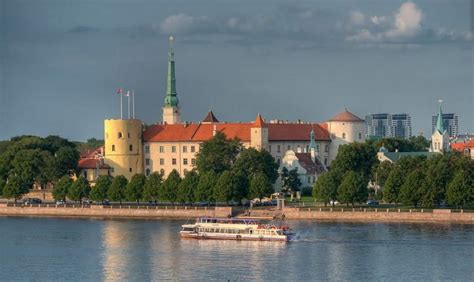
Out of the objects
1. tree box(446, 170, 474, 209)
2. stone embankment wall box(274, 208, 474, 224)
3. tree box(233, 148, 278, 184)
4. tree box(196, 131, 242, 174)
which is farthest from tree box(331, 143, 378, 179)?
tree box(446, 170, 474, 209)

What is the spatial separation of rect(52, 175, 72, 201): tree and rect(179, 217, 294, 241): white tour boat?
24651 mm

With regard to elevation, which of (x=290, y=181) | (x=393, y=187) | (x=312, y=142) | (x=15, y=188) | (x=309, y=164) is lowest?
(x=393, y=187)

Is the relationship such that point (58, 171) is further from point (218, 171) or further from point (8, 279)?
point (8, 279)

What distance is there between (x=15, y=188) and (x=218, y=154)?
1491cm

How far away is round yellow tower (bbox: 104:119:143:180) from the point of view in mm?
116938

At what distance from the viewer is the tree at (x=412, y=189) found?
92.5m

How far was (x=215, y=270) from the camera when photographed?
66.7 metres

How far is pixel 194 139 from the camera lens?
119188mm

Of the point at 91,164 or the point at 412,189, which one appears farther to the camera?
the point at 91,164

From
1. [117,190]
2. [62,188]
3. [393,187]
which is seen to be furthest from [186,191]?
[393,187]

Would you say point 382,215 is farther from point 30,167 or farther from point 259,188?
point 30,167

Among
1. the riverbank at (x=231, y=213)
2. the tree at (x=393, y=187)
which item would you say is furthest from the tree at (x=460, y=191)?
the tree at (x=393, y=187)

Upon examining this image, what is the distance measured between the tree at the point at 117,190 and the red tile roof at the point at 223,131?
14.2 meters

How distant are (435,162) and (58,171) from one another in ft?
97.9
